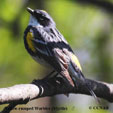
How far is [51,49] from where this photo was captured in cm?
613

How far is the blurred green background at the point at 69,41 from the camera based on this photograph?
7.95 m

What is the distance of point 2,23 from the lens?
848cm

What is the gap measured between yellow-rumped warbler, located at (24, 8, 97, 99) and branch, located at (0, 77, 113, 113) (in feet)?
0.29

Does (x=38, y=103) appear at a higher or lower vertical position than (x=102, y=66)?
lower

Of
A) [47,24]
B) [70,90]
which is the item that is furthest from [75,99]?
[70,90]

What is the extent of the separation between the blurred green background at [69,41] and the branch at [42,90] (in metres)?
1.69

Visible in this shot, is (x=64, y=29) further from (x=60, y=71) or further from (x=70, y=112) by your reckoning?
(x=60, y=71)

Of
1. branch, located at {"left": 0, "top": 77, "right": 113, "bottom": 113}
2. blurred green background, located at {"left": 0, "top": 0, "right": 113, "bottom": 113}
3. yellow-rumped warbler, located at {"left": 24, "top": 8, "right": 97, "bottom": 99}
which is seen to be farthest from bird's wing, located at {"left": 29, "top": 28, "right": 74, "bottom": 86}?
blurred green background, located at {"left": 0, "top": 0, "right": 113, "bottom": 113}

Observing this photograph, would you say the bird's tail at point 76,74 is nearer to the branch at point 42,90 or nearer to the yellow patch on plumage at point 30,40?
the branch at point 42,90

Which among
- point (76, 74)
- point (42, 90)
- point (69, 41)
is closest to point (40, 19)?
point (76, 74)

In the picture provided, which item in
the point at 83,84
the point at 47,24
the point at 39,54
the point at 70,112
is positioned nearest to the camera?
the point at 83,84

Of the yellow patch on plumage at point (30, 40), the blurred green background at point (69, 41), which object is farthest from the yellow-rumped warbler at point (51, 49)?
the blurred green background at point (69, 41)

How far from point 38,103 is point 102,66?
70.7 inches

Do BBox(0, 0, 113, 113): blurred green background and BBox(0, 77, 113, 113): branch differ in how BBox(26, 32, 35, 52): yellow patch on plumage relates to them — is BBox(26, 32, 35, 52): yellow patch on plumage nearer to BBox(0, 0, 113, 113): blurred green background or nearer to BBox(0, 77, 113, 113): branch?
BBox(0, 77, 113, 113): branch
